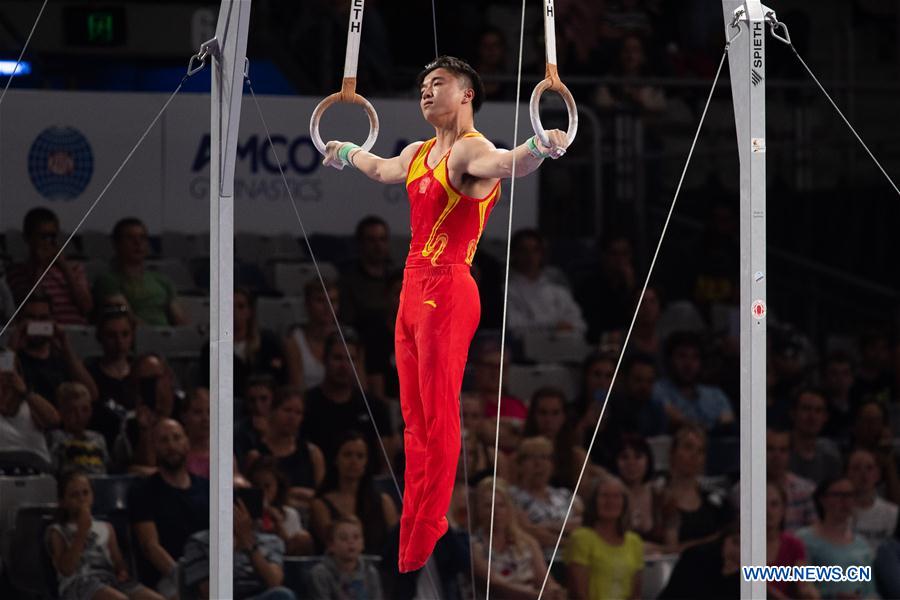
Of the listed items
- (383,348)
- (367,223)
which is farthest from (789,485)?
(367,223)

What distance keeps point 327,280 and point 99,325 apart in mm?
1193

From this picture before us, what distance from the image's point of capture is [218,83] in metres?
5.09

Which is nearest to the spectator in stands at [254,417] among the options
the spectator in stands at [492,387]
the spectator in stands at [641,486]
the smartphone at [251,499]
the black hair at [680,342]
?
the smartphone at [251,499]

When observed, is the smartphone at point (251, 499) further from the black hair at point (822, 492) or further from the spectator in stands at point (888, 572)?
the spectator in stands at point (888, 572)

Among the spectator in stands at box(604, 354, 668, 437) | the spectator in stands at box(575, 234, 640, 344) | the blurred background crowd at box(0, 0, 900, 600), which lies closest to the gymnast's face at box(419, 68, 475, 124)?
the blurred background crowd at box(0, 0, 900, 600)

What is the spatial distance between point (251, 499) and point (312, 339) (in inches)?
40.0

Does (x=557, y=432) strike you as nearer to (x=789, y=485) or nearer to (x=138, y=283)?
(x=789, y=485)

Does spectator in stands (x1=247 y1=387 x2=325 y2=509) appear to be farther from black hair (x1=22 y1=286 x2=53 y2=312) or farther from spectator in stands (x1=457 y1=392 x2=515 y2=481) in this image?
black hair (x1=22 y1=286 x2=53 y2=312)

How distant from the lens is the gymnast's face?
14.6 feet

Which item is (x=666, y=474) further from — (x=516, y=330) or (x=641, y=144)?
(x=641, y=144)

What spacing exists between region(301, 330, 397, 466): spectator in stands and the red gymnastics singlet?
264 centimetres

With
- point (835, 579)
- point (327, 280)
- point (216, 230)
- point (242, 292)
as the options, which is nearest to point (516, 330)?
point (327, 280)

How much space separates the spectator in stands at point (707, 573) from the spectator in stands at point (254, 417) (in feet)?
6.19

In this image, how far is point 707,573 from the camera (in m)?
6.98
